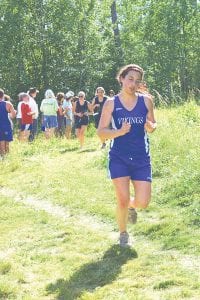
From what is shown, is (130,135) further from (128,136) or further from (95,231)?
A: (95,231)

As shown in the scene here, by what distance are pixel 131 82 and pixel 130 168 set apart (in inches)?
35.1

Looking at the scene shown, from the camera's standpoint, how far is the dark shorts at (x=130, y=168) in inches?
225

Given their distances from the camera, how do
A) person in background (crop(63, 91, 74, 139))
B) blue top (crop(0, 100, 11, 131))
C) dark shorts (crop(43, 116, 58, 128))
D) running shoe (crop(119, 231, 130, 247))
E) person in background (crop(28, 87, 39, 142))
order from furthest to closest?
person in background (crop(63, 91, 74, 139))
dark shorts (crop(43, 116, 58, 128))
person in background (crop(28, 87, 39, 142))
blue top (crop(0, 100, 11, 131))
running shoe (crop(119, 231, 130, 247))

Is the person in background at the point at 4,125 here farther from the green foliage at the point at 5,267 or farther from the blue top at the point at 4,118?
the green foliage at the point at 5,267

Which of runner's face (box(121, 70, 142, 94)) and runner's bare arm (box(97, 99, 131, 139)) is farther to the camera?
runner's face (box(121, 70, 142, 94))

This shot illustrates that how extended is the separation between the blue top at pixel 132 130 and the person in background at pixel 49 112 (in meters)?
11.1

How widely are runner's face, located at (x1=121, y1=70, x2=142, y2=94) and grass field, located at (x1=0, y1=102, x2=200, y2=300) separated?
167 cm

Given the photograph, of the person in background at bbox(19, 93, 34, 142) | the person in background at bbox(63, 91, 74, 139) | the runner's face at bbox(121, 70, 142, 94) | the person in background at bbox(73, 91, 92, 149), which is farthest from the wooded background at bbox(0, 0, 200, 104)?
the runner's face at bbox(121, 70, 142, 94)

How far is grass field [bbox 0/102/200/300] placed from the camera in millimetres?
4918

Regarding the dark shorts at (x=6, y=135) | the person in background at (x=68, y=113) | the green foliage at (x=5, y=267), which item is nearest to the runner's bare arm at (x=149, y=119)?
the green foliage at (x=5, y=267)

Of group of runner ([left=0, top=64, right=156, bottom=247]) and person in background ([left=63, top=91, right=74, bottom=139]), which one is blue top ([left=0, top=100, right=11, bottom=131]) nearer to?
person in background ([left=63, top=91, right=74, bottom=139])

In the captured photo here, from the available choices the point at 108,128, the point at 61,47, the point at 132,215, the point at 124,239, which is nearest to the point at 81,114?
the point at 132,215

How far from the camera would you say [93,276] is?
205 inches

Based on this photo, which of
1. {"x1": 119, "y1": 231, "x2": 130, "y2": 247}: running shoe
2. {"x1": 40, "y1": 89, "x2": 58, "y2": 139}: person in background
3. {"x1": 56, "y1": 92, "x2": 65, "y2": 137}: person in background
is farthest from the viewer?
{"x1": 56, "y1": 92, "x2": 65, "y2": 137}: person in background
